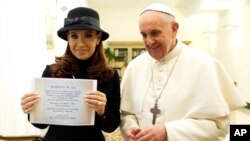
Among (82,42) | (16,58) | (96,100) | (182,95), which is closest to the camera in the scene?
(96,100)

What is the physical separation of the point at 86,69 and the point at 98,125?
33cm

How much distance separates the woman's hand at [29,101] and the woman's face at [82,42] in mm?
320

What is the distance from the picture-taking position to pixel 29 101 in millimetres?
1507

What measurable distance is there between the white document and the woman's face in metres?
0.17

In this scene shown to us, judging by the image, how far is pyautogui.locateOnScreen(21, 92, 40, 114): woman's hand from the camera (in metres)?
1.50

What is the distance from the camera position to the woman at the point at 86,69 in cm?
160

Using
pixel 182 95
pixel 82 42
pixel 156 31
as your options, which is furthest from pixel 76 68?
pixel 182 95

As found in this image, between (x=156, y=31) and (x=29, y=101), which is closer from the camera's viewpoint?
(x=29, y=101)

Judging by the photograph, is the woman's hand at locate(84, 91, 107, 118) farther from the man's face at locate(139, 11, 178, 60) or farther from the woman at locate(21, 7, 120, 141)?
the man's face at locate(139, 11, 178, 60)

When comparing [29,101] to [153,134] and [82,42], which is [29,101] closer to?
[82,42]

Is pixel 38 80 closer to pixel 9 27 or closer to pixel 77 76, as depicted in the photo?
pixel 77 76

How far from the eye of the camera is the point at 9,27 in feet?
11.3

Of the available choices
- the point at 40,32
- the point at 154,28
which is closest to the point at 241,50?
the point at 40,32

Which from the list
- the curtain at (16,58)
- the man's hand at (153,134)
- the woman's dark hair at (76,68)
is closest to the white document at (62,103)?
the woman's dark hair at (76,68)
